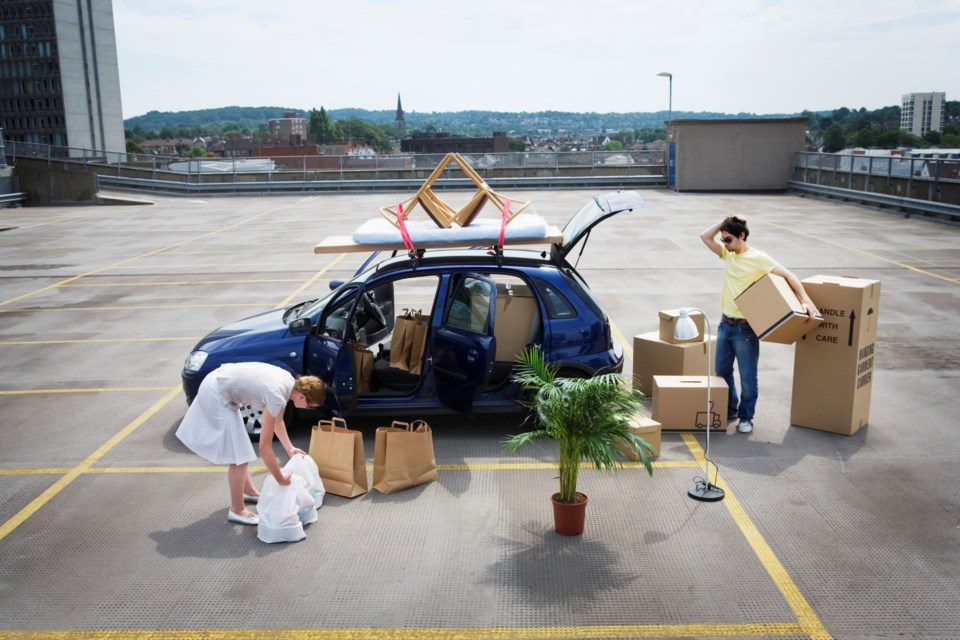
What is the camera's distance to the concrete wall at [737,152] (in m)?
36.8

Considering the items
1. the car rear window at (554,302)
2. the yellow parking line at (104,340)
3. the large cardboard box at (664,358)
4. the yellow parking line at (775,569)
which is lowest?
the yellow parking line at (775,569)

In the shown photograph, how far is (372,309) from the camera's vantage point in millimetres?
9156

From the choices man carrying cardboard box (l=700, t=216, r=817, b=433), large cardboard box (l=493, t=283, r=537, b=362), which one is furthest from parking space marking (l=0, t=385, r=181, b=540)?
man carrying cardboard box (l=700, t=216, r=817, b=433)

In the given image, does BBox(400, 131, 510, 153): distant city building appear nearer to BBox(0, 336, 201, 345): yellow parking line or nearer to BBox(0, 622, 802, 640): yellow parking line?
BBox(0, 336, 201, 345): yellow parking line

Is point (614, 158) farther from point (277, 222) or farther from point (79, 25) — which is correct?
point (79, 25)

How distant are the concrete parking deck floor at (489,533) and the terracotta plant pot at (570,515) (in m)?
0.09

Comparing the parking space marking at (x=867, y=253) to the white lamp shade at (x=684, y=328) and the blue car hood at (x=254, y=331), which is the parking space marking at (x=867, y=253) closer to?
the white lamp shade at (x=684, y=328)

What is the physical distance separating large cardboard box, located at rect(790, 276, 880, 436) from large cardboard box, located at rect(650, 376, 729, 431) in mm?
799

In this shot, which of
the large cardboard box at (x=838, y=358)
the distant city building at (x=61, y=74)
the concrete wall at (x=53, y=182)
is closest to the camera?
the large cardboard box at (x=838, y=358)

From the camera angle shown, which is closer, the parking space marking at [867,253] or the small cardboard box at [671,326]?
the small cardboard box at [671,326]

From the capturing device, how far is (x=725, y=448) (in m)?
7.85

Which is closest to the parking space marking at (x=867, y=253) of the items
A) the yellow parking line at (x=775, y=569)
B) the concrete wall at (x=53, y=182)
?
the yellow parking line at (x=775, y=569)

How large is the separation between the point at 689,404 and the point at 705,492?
1541 millimetres

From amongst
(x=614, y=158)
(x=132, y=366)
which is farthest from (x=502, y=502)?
(x=614, y=158)
